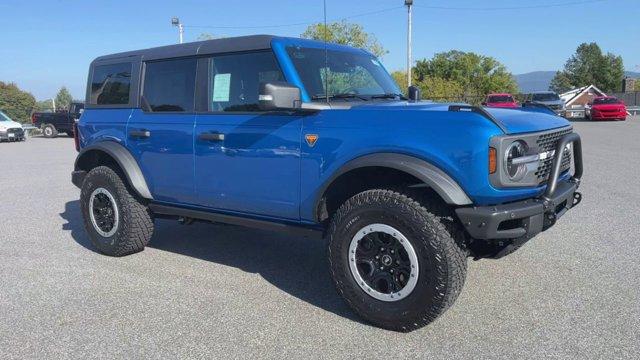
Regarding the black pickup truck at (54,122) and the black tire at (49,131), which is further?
the black tire at (49,131)

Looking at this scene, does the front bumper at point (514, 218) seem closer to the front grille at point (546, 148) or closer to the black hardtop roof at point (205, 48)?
the front grille at point (546, 148)

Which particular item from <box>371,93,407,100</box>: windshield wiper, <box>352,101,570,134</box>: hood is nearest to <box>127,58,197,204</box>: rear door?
<box>371,93,407,100</box>: windshield wiper

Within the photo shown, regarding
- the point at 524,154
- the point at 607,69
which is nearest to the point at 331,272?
the point at 524,154

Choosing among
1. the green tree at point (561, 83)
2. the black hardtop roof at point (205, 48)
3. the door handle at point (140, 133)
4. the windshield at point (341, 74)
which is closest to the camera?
the windshield at point (341, 74)

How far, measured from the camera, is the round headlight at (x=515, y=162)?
327 centimetres

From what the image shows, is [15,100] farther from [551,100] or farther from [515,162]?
[515,162]

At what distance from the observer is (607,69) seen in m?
93.2

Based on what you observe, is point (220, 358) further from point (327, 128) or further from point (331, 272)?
point (327, 128)

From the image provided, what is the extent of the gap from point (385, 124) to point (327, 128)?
445 mm

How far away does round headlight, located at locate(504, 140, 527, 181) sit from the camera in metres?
3.27

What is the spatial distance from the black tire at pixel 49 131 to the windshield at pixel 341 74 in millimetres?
27087

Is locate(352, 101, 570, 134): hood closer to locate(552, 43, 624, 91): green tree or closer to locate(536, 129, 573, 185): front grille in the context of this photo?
locate(536, 129, 573, 185): front grille

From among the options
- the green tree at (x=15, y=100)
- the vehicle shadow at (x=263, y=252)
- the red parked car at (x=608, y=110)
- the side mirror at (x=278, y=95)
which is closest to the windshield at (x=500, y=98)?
the red parked car at (x=608, y=110)

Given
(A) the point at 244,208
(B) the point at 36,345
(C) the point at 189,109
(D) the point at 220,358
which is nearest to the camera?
(D) the point at 220,358
